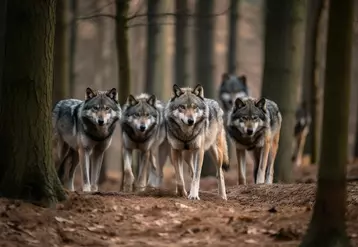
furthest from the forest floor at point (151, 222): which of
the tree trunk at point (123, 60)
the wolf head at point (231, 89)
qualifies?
the wolf head at point (231, 89)

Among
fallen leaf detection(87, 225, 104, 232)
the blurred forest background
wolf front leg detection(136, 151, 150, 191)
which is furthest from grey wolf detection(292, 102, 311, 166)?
fallen leaf detection(87, 225, 104, 232)

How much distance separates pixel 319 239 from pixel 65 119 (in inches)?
294

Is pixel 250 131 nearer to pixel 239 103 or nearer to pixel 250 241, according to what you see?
pixel 239 103

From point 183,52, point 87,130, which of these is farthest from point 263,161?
point 183,52

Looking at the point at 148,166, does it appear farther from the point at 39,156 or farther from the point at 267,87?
the point at 39,156

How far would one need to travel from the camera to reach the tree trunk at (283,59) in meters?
14.8

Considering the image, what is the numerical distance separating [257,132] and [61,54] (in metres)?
4.91

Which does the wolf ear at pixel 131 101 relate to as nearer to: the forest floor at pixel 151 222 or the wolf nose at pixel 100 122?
the wolf nose at pixel 100 122

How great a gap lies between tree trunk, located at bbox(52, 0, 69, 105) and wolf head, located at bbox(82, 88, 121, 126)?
3058 millimetres

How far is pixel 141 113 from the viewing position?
1321 centimetres

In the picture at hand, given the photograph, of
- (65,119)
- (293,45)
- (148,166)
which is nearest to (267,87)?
(293,45)

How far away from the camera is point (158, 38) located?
21.8 m

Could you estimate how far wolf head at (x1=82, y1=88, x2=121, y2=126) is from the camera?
13.0m

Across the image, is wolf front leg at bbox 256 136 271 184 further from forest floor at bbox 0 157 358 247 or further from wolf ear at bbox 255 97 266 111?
forest floor at bbox 0 157 358 247
